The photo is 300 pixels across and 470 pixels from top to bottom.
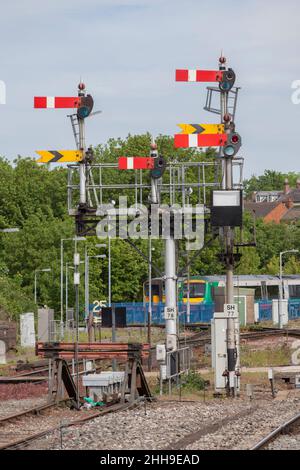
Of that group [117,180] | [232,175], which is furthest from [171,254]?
[117,180]

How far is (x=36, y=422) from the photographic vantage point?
20188mm

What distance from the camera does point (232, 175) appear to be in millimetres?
26344

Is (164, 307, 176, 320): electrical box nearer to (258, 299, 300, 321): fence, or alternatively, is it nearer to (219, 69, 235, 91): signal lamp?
(219, 69, 235, 91): signal lamp

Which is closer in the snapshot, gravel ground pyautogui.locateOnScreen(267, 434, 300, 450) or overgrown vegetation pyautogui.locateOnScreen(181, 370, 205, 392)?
gravel ground pyautogui.locateOnScreen(267, 434, 300, 450)

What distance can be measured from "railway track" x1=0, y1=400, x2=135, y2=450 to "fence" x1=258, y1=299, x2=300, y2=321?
4860cm

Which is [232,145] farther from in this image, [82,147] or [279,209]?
[279,209]

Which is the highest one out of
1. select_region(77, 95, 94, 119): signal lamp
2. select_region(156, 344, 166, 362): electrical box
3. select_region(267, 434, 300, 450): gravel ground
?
select_region(77, 95, 94, 119): signal lamp

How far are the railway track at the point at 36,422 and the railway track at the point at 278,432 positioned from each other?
3.32 meters

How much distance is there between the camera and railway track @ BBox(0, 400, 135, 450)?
55.5 ft

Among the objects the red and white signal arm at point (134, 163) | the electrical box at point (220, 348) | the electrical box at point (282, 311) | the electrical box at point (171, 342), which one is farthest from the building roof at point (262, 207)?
the electrical box at point (220, 348)

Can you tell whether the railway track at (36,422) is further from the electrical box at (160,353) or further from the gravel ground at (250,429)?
the electrical box at (160,353)

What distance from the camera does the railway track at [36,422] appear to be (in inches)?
666

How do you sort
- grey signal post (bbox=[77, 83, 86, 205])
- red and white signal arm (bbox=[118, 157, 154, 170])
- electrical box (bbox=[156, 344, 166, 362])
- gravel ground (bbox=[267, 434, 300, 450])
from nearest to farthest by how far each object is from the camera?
gravel ground (bbox=[267, 434, 300, 450]) < electrical box (bbox=[156, 344, 166, 362]) < red and white signal arm (bbox=[118, 157, 154, 170]) < grey signal post (bbox=[77, 83, 86, 205])

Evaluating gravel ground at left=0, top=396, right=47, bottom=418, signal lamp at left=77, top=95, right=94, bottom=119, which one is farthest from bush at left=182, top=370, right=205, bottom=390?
signal lamp at left=77, top=95, right=94, bottom=119
